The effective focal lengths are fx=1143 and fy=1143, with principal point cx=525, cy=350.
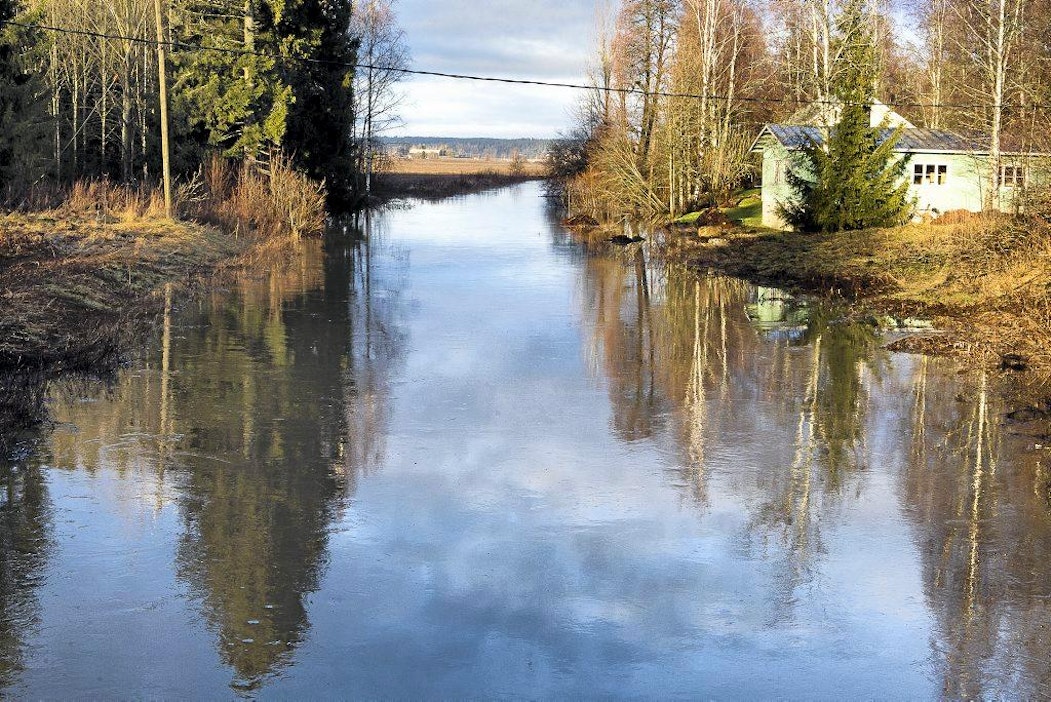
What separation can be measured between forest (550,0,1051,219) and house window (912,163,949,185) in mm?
2014

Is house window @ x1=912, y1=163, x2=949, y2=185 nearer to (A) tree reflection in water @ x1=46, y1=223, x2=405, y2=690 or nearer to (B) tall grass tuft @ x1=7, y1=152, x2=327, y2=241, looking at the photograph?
(B) tall grass tuft @ x1=7, y1=152, x2=327, y2=241

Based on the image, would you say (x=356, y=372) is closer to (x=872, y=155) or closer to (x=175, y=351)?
(x=175, y=351)

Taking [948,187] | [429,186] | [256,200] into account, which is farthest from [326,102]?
[429,186]

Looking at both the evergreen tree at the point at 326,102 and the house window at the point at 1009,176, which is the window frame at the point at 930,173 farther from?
the evergreen tree at the point at 326,102

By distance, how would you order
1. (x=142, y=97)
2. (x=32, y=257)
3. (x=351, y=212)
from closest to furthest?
1. (x=32, y=257)
2. (x=142, y=97)
3. (x=351, y=212)

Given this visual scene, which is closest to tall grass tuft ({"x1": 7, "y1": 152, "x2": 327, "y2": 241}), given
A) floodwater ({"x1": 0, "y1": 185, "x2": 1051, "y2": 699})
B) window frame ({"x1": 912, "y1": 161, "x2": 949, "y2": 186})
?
floodwater ({"x1": 0, "y1": 185, "x2": 1051, "y2": 699})

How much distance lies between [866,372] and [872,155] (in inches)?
895

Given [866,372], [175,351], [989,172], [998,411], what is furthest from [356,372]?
[989,172]

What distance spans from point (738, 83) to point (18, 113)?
39.8 meters

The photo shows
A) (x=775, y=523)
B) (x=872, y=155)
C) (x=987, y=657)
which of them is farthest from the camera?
(x=872, y=155)

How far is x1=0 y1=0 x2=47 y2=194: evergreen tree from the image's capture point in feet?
112

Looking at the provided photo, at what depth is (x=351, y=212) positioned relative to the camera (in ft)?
176

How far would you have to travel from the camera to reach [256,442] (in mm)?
10844

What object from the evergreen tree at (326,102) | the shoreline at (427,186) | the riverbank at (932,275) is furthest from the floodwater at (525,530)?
the shoreline at (427,186)
